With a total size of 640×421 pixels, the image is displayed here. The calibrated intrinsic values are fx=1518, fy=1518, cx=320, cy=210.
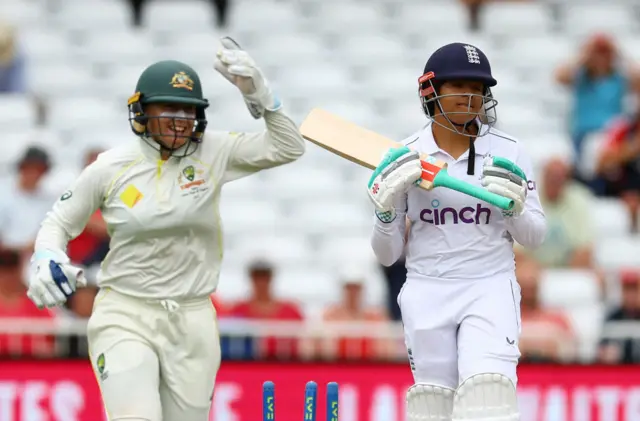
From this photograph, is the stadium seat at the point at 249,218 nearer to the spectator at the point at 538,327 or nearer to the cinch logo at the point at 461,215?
the spectator at the point at 538,327

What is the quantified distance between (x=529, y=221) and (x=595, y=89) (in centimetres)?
627

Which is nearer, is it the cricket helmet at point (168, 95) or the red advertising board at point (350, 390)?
the cricket helmet at point (168, 95)

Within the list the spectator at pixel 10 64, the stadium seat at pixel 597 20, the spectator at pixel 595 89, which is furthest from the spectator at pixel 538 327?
the spectator at pixel 10 64

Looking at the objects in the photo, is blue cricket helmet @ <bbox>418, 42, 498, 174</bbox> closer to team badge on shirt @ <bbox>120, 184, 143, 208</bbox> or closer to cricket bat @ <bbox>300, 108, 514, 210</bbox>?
cricket bat @ <bbox>300, 108, 514, 210</bbox>

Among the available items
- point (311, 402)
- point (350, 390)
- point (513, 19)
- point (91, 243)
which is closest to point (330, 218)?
point (91, 243)

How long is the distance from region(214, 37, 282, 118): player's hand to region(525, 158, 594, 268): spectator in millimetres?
4345

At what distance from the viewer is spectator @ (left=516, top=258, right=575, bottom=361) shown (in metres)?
9.27

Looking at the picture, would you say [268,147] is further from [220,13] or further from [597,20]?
[597,20]

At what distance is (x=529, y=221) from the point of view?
6.14m

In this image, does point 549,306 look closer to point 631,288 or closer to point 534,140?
point 631,288

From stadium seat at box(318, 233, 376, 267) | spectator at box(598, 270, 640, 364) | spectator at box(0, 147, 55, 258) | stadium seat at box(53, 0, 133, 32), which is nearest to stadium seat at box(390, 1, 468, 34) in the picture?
stadium seat at box(53, 0, 133, 32)

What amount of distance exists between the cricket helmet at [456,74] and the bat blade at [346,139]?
25 centimetres

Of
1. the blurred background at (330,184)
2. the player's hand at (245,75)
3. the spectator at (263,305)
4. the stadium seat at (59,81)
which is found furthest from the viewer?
the stadium seat at (59,81)

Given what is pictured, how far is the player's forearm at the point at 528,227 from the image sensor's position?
20.1 ft
